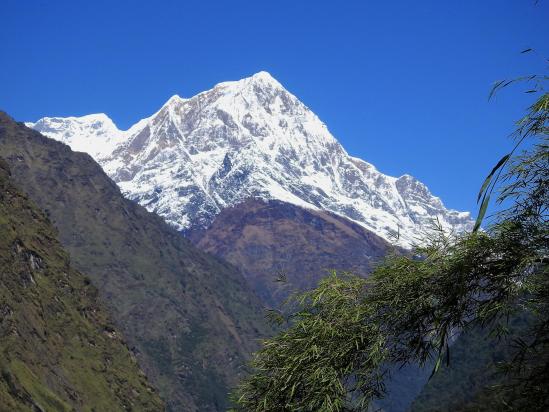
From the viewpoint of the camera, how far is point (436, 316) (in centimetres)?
975

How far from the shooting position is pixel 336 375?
390 inches

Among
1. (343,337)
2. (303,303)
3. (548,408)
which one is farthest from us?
(303,303)

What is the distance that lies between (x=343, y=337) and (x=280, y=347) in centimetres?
107

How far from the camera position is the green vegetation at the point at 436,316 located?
9391mm

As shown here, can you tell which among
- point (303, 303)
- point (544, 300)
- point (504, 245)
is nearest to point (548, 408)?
point (544, 300)

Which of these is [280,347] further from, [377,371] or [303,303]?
[377,371]

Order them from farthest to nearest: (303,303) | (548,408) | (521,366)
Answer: (303,303) < (521,366) < (548,408)

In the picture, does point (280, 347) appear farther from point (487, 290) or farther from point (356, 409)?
point (487, 290)

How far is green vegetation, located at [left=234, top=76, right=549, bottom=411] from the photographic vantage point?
9.39m

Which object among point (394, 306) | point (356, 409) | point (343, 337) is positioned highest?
point (394, 306)

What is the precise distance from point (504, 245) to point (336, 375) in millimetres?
2811

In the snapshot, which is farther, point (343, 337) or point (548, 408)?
point (343, 337)

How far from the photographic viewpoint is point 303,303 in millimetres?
11117

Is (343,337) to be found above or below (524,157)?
below
